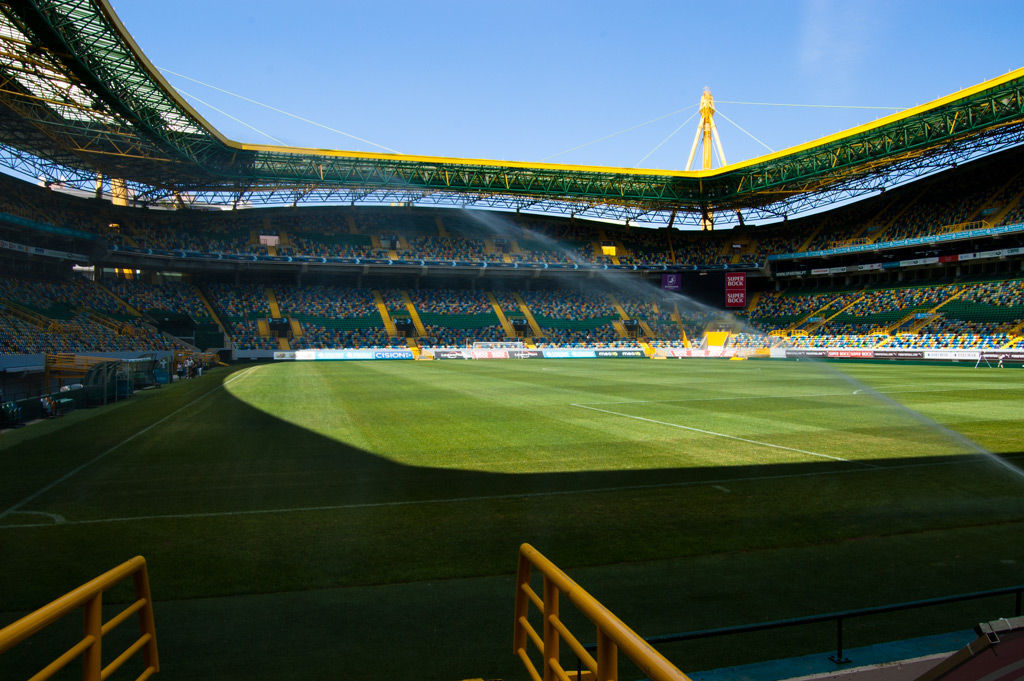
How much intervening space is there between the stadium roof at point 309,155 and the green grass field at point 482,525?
20604 millimetres

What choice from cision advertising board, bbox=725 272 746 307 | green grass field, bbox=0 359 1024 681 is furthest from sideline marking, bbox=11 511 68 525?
cision advertising board, bbox=725 272 746 307

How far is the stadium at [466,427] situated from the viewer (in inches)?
210

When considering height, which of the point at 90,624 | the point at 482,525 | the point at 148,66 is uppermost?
the point at 148,66

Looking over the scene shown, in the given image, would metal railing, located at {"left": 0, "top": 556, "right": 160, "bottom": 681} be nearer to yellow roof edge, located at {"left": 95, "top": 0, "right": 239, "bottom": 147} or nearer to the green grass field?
the green grass field

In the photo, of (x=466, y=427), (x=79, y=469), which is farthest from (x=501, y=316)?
(x=79, y=469)

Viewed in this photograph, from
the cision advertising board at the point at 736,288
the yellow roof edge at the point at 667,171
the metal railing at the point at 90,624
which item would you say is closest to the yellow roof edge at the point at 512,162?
the yellow roof edge at the point at 667,171

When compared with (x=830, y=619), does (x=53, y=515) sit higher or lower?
lower

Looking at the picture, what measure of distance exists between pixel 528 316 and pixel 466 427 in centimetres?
5641

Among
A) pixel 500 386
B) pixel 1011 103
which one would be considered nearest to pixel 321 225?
pixel 500 386

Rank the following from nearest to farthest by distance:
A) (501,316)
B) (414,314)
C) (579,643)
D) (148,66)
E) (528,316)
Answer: (579,643) → (148,66) → (414,314) → (501,316) → (528,316)

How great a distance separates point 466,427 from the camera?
16.6 m

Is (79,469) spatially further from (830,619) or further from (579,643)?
(830,619)

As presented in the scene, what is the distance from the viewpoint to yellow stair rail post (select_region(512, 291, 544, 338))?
7088cm

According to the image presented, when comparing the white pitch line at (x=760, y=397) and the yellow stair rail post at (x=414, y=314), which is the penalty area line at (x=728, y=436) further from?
the yellow stair rail post at (x=414, y=314)
